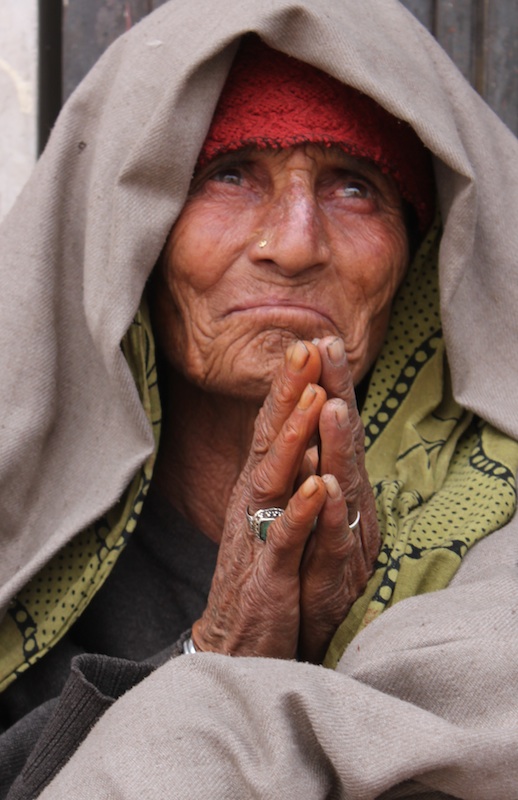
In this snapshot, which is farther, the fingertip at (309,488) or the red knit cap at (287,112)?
the red knit cap at (287,112)

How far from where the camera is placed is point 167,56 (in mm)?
1721

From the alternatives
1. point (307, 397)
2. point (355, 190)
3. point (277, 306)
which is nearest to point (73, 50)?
point (355, 190)

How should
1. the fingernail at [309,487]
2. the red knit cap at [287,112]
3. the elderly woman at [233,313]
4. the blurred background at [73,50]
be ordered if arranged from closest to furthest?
the fingernail at [309,487], the elderly woman at [233,313], the red knit cap at [287,112], the blurred background at [73,50]

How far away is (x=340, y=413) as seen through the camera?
53.6 inches

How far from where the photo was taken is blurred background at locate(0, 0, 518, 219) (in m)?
2.33

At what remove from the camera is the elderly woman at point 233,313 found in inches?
63.6

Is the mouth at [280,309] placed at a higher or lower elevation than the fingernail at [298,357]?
lower

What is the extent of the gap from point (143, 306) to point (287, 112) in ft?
1.29

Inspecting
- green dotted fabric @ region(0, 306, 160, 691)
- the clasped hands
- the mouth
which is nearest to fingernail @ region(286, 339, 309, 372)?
the clasped hands

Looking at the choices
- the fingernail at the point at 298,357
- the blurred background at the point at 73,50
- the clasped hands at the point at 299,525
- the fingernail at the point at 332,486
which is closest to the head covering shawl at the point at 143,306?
the clasped hands at the point at 299,525

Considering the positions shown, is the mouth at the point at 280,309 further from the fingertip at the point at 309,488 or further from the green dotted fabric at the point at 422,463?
the fingertip at the point at 309,488

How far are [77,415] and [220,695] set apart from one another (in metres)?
0.71

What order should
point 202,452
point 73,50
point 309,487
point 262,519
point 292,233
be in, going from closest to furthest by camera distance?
point 309,487 → point 262,519 → point 292,233 → point 202,452 → point 73,50

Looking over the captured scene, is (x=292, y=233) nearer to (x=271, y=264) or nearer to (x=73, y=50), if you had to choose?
(x=271, y=264)
